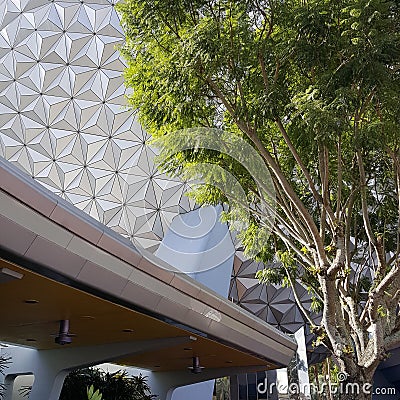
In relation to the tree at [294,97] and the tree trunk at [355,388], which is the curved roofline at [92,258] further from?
the tree trunk at [355,388]

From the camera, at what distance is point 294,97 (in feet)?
34.9

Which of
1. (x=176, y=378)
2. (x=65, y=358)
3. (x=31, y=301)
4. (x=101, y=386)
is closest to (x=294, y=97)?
(x=31, y=301)

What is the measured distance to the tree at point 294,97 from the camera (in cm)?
998

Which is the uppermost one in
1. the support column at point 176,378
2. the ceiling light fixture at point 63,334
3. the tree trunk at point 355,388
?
the support column at point 176,378

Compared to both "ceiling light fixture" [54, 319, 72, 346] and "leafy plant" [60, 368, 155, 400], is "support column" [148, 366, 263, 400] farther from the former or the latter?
"ceiling light fixture" [54, 319, 72, 346]

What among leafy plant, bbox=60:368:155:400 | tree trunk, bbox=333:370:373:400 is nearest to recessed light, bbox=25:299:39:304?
tree trunk, bbox=333:370:373:400

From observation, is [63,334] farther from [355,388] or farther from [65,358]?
[355,388]

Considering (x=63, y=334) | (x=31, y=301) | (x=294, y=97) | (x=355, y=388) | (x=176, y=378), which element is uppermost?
(x=294, y=97)

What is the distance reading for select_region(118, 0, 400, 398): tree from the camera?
32.8 ft

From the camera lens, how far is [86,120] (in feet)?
90.0

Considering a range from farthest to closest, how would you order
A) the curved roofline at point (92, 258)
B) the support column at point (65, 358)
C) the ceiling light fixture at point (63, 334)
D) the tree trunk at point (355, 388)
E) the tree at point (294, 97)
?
1. the support column at point (65, 358)
2. the ceiling light fixture at point (63, 334)
3. the tree trunk at point (355, 388)
4. the tree at point (294, 97)
5. the curved roofline at point (92, 258)

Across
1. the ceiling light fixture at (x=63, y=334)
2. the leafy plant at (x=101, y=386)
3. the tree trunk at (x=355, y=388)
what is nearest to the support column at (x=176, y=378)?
the leafy plant at (x=101, y=386)

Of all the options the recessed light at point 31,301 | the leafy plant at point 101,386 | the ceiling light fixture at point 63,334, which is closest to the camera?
the recessed light at point 31,301

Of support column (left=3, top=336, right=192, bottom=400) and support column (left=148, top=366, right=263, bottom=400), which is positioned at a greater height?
support column (left=148, top=366, right=263, bottom=400)
